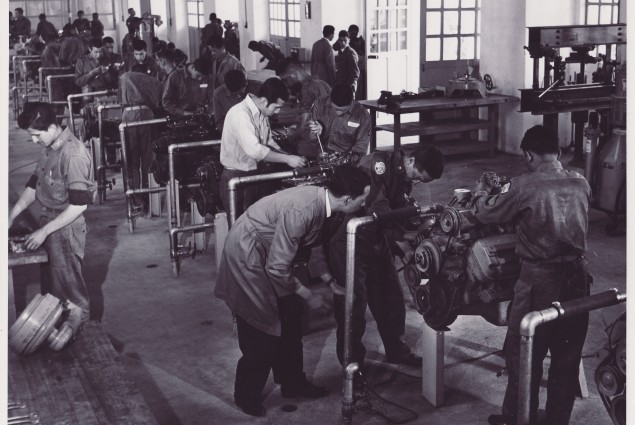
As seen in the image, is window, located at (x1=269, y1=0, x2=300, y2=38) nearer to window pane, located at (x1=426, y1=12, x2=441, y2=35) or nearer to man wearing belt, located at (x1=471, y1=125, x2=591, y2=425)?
window pane, located at (x1=426, y1=12, x2=441, y2=35)

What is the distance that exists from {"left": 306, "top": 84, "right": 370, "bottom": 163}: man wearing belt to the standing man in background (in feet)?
17.6

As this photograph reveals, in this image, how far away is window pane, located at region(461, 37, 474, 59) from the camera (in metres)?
12.5

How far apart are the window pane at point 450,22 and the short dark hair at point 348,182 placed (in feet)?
29.5

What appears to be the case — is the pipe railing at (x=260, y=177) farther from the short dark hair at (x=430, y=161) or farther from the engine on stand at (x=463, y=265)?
the engine on stand at (x=463, y=265)

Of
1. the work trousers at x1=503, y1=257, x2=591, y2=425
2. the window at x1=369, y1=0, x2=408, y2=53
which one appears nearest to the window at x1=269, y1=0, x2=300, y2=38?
the window at x1=369, y1=0, x2=408, y2=53

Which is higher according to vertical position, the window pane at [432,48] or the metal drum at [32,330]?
the window pane at [432,48]

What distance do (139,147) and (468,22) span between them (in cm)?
619

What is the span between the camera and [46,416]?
11.3 ft

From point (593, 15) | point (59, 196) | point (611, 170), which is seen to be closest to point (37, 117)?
point (59, 196)

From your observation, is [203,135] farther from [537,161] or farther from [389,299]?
[537,161]

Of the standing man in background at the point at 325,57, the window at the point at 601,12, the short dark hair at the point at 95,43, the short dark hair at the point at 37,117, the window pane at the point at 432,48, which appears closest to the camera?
the short dark hair at the point at 37,117

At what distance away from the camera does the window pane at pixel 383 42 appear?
39.9 ft

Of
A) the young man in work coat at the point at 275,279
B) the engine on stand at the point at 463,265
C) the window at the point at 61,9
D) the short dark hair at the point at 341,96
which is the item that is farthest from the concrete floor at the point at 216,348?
the window at the point at 61,9

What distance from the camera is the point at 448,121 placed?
10430 mm
